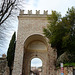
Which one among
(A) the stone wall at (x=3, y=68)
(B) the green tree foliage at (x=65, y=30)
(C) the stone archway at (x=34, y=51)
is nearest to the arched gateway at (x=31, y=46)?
(C) the stone archway at (x=34, y=51)

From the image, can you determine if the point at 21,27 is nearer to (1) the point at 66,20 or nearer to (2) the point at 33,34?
(2) the point at 33,34

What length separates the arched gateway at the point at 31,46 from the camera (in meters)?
14.1

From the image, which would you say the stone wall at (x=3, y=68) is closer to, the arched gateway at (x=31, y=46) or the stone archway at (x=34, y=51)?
the arched gateway at (x=31, y=46)

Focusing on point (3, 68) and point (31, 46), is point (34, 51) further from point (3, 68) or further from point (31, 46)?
point (3, 68)

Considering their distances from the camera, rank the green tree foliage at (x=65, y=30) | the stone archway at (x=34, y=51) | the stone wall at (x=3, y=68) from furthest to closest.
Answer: the stone archway at (x=34, y=51) → the stone wall at (x=3, y=68) → the green tree foliage at (x=65, y=30)

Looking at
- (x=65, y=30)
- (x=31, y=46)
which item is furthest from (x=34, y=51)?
(x=65, y=30)

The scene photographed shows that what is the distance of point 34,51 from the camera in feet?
55.9

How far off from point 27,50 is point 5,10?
464 inches

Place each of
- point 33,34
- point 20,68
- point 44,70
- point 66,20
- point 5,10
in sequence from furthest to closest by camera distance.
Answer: point 44,70, point 33,34, point 20,68, point 66,20, point 5,10

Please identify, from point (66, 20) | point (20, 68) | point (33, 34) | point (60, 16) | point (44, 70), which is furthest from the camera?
point (44, 70)

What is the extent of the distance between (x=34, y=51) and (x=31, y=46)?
945 millimetres

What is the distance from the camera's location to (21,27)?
50.7ft

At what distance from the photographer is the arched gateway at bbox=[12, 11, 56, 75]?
14145 millimetres

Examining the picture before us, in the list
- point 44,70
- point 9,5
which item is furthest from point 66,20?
point 44,70
